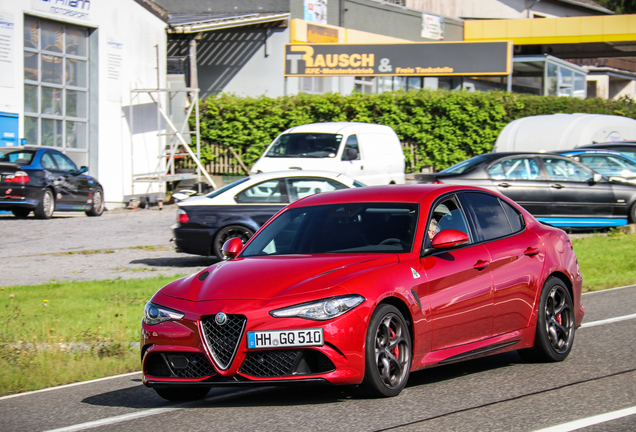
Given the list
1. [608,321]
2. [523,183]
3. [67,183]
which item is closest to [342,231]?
[608,321]

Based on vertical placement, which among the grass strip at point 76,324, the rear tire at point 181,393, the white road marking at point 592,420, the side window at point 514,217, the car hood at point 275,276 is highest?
the side window at point 514,217

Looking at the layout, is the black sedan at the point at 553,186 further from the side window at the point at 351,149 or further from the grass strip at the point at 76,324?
the grass strip at the point at 76,324

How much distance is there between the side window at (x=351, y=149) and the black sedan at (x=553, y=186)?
2.93 metres

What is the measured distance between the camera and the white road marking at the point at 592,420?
5.02 m

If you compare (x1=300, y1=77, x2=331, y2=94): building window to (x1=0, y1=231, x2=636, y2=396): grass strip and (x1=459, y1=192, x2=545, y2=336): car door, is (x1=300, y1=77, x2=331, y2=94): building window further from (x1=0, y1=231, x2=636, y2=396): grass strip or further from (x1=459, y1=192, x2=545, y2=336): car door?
(x1=459, y1=192, x2=545, y2=336): car door

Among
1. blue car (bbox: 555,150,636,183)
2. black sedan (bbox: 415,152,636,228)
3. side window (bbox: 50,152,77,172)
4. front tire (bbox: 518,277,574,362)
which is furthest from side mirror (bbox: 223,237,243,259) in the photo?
side window (bbox: 50,152,77,172)

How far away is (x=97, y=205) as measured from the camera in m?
23.1

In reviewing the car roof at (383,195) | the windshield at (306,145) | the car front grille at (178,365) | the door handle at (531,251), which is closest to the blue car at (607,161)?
the windshield at (306,145)

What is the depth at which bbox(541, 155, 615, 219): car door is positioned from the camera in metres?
17.5

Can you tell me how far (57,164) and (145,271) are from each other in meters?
8.82

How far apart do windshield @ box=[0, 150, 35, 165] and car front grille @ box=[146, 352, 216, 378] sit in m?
15.6

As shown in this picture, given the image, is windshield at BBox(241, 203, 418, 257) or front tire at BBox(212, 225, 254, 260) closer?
windshield at BBox(241, 203, 418, 257)

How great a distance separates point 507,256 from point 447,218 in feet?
1.85

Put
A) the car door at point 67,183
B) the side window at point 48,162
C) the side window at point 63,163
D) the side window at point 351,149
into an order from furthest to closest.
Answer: the side window at point 63,163 → the car door at point 67,183 → the side window at point 48,162 → the side window at point 351,149
